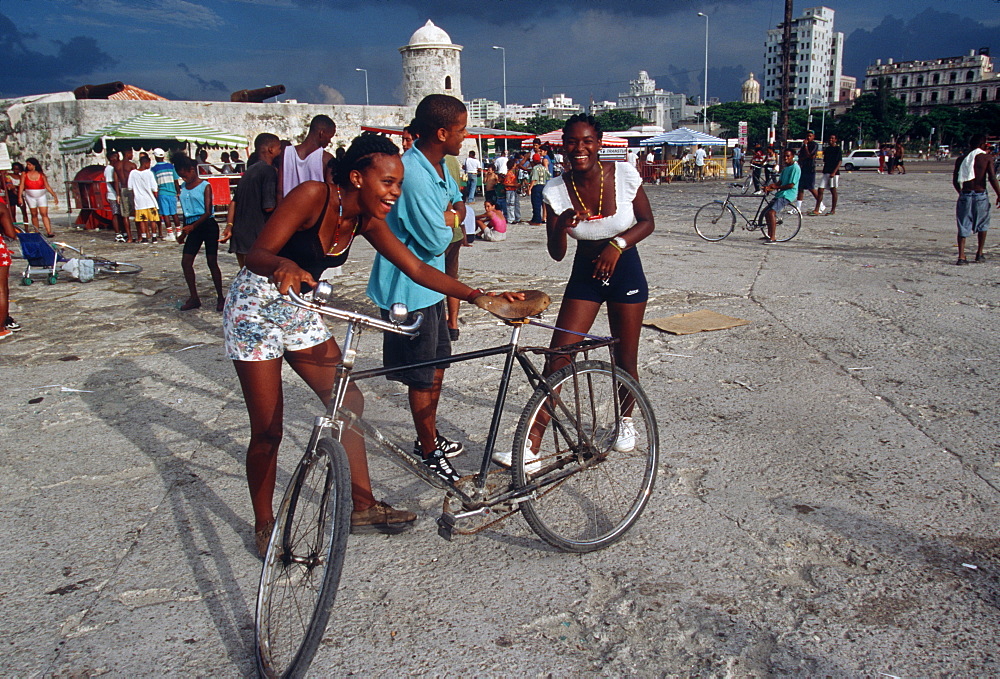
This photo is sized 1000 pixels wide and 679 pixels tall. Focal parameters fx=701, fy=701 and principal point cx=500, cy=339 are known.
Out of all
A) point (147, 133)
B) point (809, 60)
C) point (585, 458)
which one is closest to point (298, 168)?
point (585, 458)

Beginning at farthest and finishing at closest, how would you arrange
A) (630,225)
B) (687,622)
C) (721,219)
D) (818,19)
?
(818,19)
(721,219)
(630,225)
(687,622)

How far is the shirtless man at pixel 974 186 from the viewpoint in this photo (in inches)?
354

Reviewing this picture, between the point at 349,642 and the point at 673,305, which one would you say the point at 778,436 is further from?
the point at 673,305

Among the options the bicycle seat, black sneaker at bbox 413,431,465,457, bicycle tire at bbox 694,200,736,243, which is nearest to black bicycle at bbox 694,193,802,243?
bicycle tire at bbox 694,200,736,243

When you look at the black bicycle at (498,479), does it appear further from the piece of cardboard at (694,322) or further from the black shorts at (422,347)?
the piece of cardboard at (694,322)

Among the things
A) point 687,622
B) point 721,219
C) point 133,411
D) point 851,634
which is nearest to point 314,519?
point 687,622

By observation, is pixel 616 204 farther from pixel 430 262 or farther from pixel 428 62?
pixel 428 62

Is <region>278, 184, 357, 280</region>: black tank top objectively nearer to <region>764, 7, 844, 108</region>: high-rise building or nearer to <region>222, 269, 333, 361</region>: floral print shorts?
<region>222, 269, 333, 361</region>: floral print shorts

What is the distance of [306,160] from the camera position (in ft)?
22.7

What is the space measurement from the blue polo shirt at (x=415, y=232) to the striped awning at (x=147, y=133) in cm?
1798

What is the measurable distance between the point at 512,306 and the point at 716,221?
11.6 meters

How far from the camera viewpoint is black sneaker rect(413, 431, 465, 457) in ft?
12.3

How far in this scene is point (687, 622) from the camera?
8.44ft

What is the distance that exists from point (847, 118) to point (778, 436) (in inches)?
3921
